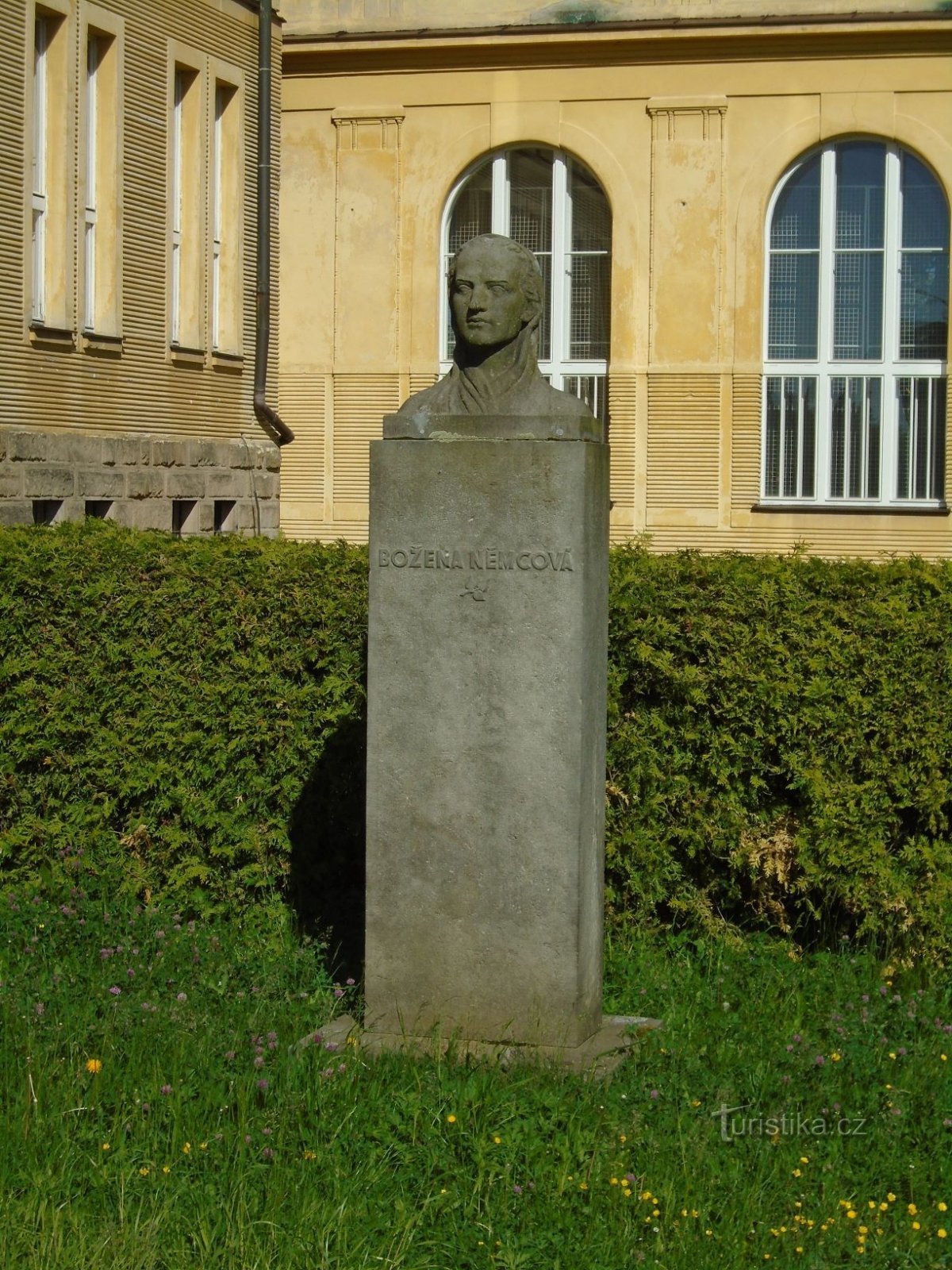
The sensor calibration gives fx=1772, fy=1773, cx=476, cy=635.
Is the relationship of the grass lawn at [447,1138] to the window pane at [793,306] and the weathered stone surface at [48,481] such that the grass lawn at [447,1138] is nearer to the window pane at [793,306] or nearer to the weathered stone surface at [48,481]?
the weathered stone surface at [48,481]

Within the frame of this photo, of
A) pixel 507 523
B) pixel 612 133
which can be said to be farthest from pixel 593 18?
pixel 507 523

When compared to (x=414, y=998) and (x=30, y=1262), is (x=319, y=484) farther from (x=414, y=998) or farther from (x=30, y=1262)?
(x=30, y=1262)

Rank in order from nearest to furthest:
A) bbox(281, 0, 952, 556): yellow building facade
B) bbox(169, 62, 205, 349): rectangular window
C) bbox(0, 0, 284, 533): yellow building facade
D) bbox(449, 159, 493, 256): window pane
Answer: bbox(0, 0, 284, 533): yellow building facade, bbox(169, 62, 205, 349): rectangular window, bbox(281, 0, 952, 556): yellow building facade, bbox(449, 159, 493, 256): window pane

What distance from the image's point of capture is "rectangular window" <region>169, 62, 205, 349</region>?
1775 centimetres

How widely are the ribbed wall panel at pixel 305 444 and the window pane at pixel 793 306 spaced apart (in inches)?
242

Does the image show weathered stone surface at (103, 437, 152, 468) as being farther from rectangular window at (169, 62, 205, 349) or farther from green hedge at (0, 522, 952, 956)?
green hedge at (0, 522, 952, 956)

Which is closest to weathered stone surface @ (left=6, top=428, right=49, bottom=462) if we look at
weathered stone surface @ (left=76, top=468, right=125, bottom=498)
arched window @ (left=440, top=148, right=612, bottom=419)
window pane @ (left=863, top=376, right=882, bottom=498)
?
weathered stone surface @ (left=76, top=468, right=125, bottom=498)

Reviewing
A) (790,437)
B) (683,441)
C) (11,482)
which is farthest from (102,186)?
(790,437)

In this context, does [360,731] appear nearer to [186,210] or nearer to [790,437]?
[186,210]

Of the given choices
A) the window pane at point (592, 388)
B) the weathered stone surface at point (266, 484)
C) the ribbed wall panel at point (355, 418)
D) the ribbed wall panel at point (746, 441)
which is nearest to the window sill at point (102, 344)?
the weathered stone surface at point (266, 484)

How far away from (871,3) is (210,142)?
350 inches

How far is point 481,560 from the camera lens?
5.86 meters

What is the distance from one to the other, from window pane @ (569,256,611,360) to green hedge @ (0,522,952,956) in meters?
16.3

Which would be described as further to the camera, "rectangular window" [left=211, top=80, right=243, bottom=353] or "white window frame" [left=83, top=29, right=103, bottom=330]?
"rectangular window" [left=211, top=80, right=243, bottom=353]
